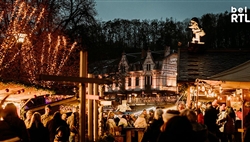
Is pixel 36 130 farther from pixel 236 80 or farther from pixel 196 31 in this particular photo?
pixel 196 31

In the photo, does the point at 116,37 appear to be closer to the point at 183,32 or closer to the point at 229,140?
the point at 183,32

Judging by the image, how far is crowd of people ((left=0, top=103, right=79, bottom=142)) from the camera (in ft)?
27.4

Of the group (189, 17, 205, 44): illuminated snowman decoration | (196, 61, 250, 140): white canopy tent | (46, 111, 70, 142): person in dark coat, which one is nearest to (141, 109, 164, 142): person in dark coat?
(46, 111, 70, 142): person in dark coat

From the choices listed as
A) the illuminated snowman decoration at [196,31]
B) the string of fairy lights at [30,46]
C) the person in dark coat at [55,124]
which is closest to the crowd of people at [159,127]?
the person in dark coat at [55,124]

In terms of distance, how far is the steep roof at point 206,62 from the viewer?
61.5ft

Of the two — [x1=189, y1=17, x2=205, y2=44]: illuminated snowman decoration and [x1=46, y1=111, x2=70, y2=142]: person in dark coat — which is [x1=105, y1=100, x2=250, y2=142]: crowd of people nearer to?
[x1=46, y1=111, x2=70, y2=142]: person in dark coat

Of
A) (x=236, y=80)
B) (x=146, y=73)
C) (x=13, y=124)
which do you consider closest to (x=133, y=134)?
(x=236, y=80)

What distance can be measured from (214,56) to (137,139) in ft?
19.7

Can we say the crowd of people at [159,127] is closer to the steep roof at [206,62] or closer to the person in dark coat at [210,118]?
the person in dark coat at [210,118]

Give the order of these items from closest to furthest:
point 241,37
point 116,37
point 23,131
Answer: point 23,131 → point 241,37 → point 116,37

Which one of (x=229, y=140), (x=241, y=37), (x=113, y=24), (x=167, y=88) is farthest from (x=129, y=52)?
(x=229, y=140)

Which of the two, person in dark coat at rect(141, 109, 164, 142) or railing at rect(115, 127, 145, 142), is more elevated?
person in dark coat at rect(141, 109, 164, 142)

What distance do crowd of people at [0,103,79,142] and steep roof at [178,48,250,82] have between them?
588cm

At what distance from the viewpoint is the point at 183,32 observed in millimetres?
80688
